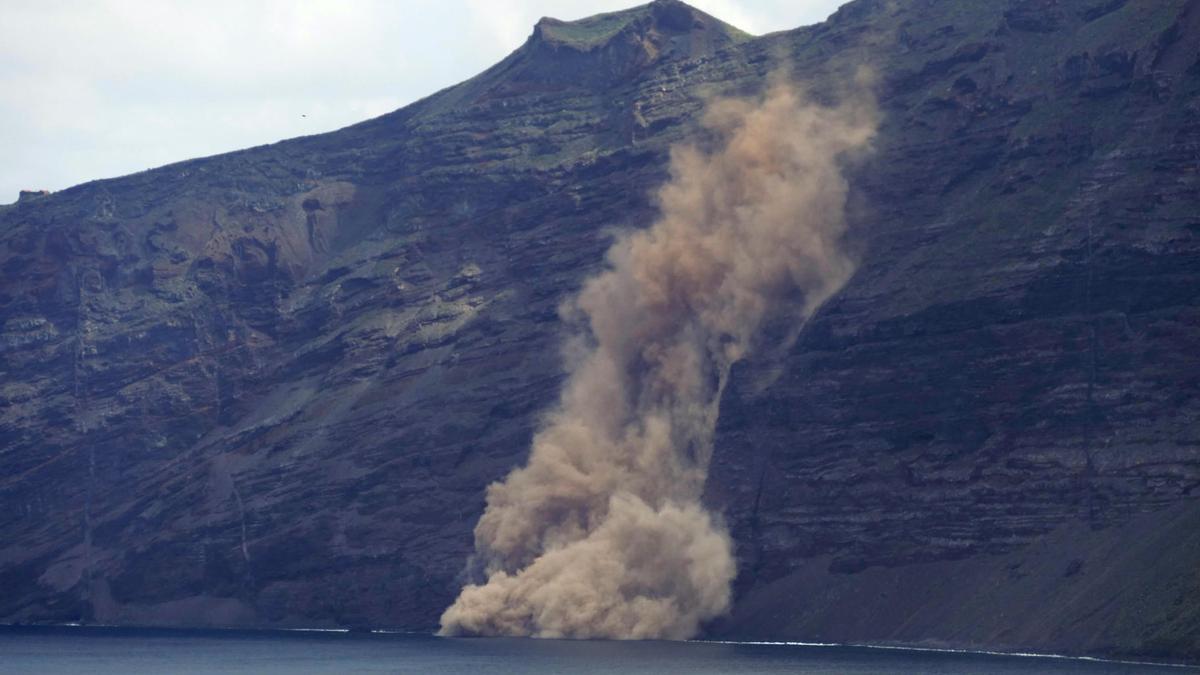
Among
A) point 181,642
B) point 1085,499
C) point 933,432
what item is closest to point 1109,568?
point 1085,499

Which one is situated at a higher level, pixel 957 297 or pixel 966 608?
pixel 957 297

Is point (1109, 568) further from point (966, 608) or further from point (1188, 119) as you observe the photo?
point (1188, 119)

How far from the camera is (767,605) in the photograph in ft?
588

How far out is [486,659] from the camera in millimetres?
161750

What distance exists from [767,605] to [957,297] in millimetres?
33532

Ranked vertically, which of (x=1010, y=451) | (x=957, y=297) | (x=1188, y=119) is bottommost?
(x=1010, y=451)

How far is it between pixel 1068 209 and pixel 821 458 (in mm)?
32422

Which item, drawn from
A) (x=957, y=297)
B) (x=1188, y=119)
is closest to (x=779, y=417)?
(x=957, y=297)

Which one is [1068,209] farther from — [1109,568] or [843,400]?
[1109,568]

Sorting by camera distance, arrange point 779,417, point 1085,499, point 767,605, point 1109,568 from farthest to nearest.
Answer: point 779,417, point 767,605, point 1085,499, point 1109,568

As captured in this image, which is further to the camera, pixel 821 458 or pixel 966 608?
pixel 821 458

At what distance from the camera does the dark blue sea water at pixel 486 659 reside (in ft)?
472

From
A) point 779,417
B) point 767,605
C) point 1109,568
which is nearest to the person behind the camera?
point 1109,568

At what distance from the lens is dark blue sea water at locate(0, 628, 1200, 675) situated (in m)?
144
